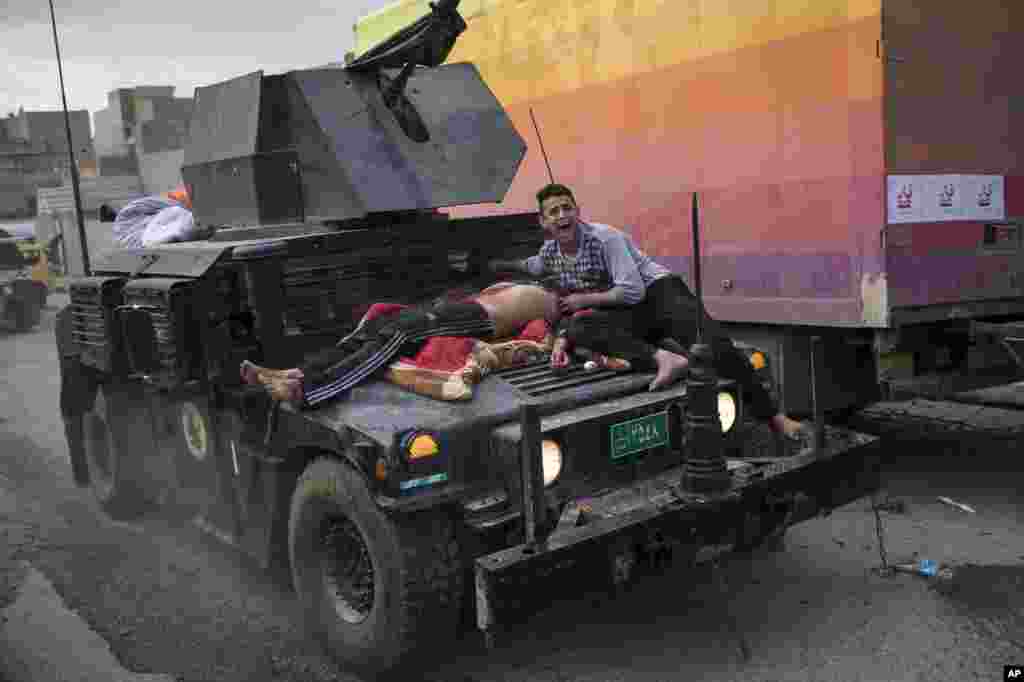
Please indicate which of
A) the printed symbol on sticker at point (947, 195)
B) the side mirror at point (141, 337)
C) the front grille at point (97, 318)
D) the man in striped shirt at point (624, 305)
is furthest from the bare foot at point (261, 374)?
the printed symbol on sticker at point (947, 195)

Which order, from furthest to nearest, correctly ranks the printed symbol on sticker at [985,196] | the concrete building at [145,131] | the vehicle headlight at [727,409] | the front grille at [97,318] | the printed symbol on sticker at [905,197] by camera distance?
the concrete building at [145,131]
the printed symbol on sticker at [985,196]
the printed symbol on sticker at [905,197]
the front grille at [97,318]
the vehicle headlight at [727,409]

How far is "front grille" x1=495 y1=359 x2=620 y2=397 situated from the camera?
4.10 metres

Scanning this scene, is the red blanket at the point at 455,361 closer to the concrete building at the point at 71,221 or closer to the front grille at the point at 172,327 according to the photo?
the front grille at the point at 172,327

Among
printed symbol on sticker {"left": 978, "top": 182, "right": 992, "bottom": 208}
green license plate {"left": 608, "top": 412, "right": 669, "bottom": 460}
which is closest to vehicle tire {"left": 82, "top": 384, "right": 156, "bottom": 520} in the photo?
green license plate {"left": 608, "top": 412, "right": 669, "bottom": 460}

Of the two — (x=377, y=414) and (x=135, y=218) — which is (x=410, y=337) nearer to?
(x=377, y=414)

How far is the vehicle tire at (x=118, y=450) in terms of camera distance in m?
6.00

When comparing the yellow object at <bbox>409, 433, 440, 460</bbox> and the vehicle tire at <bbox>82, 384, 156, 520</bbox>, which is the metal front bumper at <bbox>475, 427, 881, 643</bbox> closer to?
the yellow object at <bbox>409, 433, 440, 460</bbox>

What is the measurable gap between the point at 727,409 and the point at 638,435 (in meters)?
0.60

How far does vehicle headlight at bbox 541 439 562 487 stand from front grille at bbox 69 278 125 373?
2817 mm

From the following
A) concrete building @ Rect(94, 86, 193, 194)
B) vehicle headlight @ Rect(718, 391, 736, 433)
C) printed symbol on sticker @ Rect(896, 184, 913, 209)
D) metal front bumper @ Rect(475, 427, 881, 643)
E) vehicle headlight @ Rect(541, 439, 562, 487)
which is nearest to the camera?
metal front bumper @ Rect(475, 427, 881, 643)

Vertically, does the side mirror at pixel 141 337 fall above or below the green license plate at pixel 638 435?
above

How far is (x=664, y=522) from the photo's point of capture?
3.62 m

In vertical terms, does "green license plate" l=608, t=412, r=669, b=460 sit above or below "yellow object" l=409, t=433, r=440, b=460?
below

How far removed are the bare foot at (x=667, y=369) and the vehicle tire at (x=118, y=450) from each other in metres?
3.08
